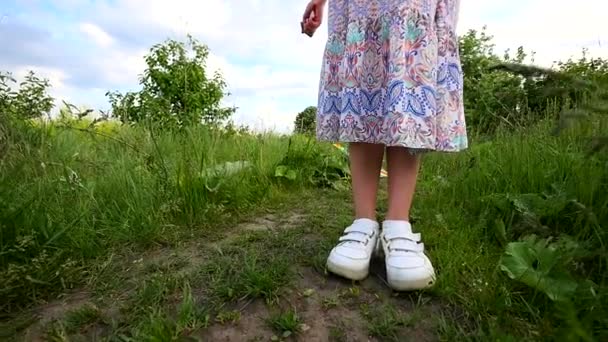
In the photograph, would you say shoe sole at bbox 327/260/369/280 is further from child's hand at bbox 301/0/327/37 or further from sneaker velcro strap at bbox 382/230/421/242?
child's hand at bbox 301/0/327/37

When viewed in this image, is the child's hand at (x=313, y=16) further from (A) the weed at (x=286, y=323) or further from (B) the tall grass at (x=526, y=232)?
(A) the weed at (x=286, y=323)


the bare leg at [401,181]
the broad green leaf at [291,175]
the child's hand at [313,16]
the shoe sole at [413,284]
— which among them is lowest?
the shoe sole at [413,284]

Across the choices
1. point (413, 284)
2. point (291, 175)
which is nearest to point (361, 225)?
point (413, 284)

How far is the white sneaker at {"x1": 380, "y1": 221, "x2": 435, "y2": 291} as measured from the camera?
4.23ft

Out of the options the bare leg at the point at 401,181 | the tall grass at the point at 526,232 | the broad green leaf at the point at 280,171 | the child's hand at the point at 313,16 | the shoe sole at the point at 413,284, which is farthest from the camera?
the broad green leaf at the point at 280,171

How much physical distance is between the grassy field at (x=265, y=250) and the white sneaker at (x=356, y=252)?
0.04m

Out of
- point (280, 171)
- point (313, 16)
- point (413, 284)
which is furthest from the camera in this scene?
point (280, 171)

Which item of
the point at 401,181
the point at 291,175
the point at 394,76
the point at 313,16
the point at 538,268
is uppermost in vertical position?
the point at 313,16

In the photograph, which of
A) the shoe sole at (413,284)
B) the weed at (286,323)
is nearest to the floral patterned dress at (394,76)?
the shoe sole at (413,284)

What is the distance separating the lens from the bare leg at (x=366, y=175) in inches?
59.2

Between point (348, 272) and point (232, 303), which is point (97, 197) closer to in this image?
point (232, 303)

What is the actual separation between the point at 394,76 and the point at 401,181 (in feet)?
1.04

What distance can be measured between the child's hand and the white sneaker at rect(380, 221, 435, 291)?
73 centimetres

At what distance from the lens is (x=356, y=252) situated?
4.56 ft
